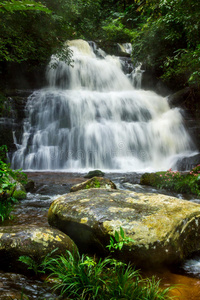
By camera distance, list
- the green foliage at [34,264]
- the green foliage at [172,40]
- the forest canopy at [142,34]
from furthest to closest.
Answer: the green foliage at [172,40]
the forest canopy at [142,34]
the green foliage at [34,264]

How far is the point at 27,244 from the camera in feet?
7.65

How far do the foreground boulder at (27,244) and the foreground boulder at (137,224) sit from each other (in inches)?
13.2

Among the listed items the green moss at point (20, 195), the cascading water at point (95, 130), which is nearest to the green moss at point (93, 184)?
the green moss at point (20, 195)

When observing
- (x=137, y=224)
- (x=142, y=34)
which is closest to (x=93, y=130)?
(x=142, y=34)

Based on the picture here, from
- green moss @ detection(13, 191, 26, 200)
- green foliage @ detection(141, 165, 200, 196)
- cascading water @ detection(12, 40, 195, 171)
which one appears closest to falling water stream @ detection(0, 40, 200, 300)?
cascading water @ detection(12, 40, 195, 171)

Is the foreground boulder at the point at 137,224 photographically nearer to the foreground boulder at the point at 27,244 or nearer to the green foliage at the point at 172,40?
the foreground boulder at the point at 27,244

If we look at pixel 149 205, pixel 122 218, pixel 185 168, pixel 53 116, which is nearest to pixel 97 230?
pixel 122 218

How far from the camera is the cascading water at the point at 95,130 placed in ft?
39.7

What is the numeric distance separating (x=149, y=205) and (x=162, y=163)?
1016 cm

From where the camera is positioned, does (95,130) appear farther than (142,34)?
No

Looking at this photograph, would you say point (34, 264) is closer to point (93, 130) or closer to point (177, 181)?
point (177, 181)

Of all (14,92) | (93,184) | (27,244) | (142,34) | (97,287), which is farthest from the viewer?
(142,34)

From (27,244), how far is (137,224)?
125 centimetres

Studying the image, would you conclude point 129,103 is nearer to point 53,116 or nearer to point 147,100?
point 147,100
